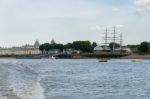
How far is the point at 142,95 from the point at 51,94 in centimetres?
639

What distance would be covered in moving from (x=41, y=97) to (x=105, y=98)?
16.3 ft

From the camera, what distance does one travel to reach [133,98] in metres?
35.9

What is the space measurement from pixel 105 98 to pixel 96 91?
536 cm

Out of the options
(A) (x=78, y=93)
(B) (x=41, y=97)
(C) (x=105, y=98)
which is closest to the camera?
(B) (x=41, y=97)

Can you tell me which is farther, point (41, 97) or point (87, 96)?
point (87, 96)

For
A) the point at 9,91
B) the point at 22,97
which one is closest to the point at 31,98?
the point at 22,97

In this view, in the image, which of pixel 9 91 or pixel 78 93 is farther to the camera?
pixel 78 93

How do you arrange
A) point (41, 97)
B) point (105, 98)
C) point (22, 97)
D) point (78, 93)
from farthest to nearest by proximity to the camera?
point (78, 93)
point (105, 98)
point (41, 97)
point (22, 97)

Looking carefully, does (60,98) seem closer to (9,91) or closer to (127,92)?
(9,91)

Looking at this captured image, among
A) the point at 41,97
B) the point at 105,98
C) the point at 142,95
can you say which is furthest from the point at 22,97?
the point at 142,95

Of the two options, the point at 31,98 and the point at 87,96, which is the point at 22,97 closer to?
the point at 31,98

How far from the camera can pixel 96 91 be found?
4119 centimetres

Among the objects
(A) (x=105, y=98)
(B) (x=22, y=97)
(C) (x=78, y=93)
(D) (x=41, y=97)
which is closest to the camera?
(B) (x=22, y=97)

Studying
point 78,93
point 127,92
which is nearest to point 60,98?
point 78,93
